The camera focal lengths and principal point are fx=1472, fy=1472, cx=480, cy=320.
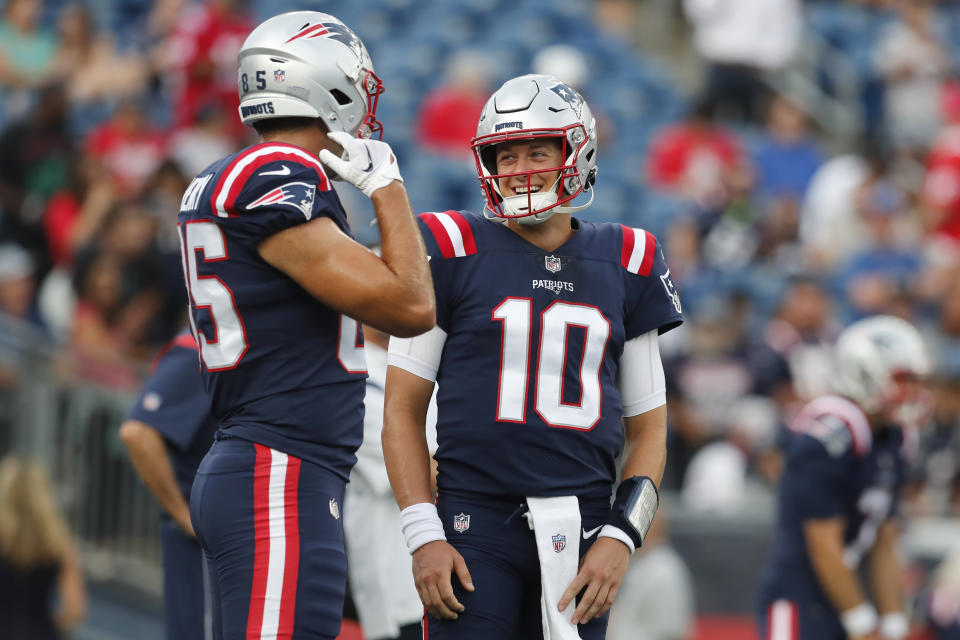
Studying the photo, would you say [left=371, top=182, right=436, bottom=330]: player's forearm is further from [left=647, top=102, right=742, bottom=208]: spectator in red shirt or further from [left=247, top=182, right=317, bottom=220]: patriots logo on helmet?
[left=647, top=102, right=742, bottom=208]: spectator in red shirt

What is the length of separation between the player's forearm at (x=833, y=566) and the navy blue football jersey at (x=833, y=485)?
6 cm

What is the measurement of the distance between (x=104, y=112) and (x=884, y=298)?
6328 millimetres

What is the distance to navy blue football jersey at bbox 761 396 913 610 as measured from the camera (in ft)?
19.5

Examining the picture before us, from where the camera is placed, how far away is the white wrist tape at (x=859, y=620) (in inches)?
231

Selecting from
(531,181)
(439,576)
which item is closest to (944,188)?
(531,181)

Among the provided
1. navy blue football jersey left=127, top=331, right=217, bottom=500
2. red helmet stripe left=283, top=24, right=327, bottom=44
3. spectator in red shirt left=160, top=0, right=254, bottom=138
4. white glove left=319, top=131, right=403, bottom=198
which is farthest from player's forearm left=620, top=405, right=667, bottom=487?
spectator in red shirt left=160, top=0, right=254, bottom=138

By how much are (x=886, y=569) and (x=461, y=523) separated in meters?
2.95

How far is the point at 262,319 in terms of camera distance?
144 inches

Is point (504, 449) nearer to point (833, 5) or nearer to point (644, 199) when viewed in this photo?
point (644, 199)

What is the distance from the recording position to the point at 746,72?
13070 millimetres

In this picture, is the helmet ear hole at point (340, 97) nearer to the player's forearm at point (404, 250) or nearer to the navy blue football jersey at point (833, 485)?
the player's forearm at point (404, 250)

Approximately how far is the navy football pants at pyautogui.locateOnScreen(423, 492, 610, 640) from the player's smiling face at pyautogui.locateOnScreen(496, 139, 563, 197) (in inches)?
33.9

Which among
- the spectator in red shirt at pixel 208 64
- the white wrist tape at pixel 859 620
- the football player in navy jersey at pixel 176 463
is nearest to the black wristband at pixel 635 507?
the football player in navy jersey at pixel 176 463

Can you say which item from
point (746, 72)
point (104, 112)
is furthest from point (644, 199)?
point (104, 112)
